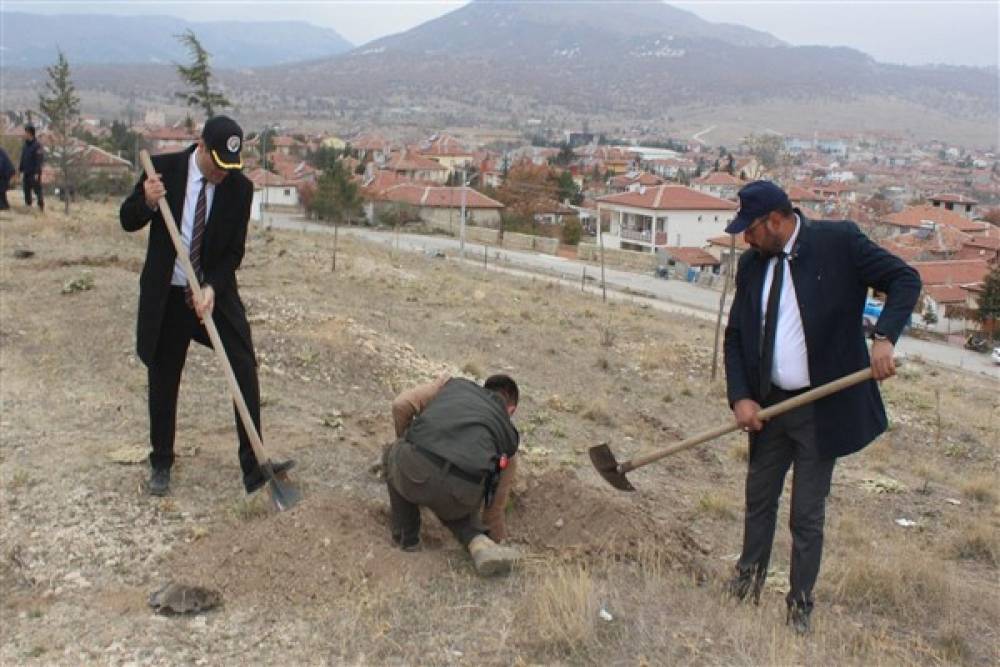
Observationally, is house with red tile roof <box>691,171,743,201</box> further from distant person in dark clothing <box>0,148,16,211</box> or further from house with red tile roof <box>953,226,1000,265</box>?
distant person in dark clothing <box>0,148,16,211</box>

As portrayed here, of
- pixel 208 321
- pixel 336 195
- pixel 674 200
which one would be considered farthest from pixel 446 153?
pixel 208 321

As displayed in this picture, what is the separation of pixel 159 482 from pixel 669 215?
53219 mm

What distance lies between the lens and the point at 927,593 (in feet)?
15.1

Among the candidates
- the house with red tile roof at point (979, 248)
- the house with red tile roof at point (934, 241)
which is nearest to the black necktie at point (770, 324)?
the house with red tile roof at point (934, 241)

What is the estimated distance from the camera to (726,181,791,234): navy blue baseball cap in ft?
11.8

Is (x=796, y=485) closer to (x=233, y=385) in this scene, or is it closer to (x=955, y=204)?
(x=233, y=385)

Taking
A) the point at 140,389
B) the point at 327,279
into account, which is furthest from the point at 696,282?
the point at 140,389

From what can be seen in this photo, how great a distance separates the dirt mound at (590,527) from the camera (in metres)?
4.47

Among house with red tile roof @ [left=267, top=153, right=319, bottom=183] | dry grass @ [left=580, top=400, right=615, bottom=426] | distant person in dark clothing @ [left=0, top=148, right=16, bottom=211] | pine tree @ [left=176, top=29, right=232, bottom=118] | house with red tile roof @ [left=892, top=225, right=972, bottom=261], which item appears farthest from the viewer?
house with red tile roof @ [left=267, top=153, right=319, bottom=183]

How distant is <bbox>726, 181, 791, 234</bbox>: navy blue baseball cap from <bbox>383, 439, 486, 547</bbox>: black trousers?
156 cm

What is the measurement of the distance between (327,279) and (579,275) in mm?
23929

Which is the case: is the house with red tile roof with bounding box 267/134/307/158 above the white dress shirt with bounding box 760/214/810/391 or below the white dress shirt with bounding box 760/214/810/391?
below

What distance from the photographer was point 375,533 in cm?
428

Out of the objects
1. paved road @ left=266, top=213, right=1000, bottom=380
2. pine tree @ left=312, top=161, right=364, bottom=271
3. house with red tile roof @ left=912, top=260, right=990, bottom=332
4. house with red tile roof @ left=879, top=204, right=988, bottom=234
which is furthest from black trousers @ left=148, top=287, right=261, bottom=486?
house with red tile roof @ left=879, top=204, right=988, bottom=234
